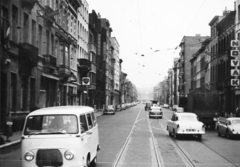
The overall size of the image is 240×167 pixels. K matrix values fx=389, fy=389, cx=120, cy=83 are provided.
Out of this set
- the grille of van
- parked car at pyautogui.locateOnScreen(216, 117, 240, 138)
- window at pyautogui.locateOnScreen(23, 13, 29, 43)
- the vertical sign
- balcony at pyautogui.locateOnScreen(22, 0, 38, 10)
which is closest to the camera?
the grille of van

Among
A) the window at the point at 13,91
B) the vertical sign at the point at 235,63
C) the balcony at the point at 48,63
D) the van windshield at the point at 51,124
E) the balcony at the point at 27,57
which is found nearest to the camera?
the van windshield at the point at 51,124

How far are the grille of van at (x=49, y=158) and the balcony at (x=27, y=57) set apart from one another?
62.7 ft

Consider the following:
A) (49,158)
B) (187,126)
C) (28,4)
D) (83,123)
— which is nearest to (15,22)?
(28,4)

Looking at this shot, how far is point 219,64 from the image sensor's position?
59.6 m

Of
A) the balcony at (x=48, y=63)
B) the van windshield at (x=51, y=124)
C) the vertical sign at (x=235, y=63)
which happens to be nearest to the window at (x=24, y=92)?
the balcony at (x=48, y=63)

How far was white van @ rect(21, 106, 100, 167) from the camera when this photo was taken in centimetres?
981

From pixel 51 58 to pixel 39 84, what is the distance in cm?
333

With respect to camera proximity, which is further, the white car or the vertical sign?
the vertical sign

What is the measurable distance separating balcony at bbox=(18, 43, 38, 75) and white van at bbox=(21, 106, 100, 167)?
18022 mm

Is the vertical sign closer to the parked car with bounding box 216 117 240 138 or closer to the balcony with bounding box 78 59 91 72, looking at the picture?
the parked car with bounding box 216 117 240 138

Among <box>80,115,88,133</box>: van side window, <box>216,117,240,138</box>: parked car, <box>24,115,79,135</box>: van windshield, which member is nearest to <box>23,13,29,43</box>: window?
<box>216,117,240,138</box>: parked car

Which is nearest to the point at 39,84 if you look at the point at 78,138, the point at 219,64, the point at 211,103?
the point at 211,103

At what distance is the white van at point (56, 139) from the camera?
9812mm

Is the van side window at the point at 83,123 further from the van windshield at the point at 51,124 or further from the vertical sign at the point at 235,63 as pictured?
the vertical sign at the point at 235,63
